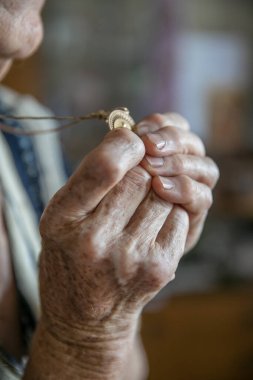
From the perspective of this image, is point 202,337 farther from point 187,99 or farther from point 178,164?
point 178,164

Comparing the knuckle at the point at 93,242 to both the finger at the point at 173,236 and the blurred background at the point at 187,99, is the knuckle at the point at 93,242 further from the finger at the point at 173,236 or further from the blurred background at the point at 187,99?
the blurred background at the point at 187,99

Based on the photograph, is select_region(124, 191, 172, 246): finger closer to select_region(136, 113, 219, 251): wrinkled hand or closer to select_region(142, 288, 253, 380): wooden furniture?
select_region(136, 113, 219, 251): wrinkled hand

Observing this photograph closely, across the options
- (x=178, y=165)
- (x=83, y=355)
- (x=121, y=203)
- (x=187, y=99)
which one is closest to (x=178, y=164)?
(x=178, y=165)

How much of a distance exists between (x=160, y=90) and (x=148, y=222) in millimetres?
1823

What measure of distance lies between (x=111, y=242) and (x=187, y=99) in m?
1.94

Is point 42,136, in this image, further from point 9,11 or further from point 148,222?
point 148,222

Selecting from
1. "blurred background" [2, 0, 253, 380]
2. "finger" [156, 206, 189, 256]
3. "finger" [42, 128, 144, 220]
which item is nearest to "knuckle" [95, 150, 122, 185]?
"finger" [42, 128, 144, 220]

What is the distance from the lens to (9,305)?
835 millimetres

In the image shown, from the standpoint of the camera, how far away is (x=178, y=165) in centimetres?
67

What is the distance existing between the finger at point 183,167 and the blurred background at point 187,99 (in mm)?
1300

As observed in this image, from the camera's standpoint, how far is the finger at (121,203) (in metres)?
0.59

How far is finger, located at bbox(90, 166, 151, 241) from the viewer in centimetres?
59

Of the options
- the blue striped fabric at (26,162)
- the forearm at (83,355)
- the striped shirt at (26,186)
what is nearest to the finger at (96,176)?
the forearm at (83,355)

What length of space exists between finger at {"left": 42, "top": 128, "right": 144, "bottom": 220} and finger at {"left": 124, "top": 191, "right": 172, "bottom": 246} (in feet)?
0.16
